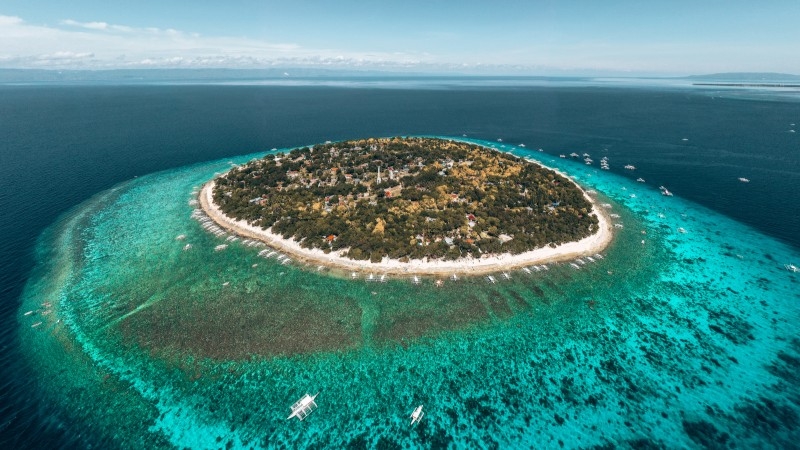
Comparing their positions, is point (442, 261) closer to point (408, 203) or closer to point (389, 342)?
point (389, 342)

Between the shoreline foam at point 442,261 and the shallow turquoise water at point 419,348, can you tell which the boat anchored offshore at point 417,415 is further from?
the shoreline foam at point 442,261

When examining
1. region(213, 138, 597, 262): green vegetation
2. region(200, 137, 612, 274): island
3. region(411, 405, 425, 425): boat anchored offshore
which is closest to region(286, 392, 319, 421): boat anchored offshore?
region(411, 405, 425, 425): boat anchored offshore

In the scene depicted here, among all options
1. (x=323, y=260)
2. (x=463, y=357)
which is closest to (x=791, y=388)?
(x=463, y=357)

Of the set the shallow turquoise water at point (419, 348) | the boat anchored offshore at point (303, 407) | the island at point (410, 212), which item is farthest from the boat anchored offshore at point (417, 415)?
the island at point (410, 212)

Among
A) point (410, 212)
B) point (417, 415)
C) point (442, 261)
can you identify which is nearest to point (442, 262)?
point (442, 261)

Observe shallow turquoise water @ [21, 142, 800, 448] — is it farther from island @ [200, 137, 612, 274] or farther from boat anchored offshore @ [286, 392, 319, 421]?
island @ [200, 137, 612, 274]

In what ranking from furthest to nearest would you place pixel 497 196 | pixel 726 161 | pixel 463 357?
pixel 726 161
pixel 497 196
pixel 463 357

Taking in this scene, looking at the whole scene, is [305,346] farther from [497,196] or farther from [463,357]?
[497,196]
